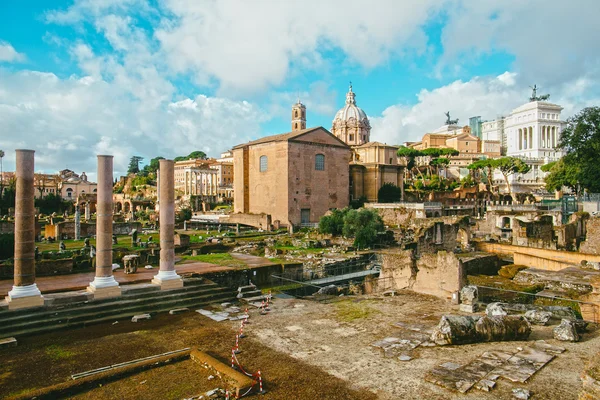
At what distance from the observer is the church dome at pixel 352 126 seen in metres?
72.2

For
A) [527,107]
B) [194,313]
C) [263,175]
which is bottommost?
[194,313]

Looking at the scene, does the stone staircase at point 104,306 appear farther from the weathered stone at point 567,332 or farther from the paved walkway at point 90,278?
the weathered stone at point 567,332

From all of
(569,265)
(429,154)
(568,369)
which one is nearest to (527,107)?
(429,154)

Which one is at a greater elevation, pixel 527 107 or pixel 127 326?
pixel 527 107

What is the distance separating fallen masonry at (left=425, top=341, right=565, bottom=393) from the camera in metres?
6.62

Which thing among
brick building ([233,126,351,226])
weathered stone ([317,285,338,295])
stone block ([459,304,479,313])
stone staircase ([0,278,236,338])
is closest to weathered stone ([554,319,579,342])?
stone block ([459,304,479,313])

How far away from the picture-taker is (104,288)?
37.8ft

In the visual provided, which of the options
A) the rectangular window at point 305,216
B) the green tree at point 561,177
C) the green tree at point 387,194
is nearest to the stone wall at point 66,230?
the rectangular window at point 305,216

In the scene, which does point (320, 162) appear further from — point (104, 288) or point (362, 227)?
point (104, 288)

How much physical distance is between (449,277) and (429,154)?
65.1 meters

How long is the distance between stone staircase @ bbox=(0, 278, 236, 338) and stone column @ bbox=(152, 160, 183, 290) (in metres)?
0.45

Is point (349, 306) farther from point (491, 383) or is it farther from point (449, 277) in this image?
point (491, 383)

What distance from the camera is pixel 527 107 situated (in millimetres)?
84625

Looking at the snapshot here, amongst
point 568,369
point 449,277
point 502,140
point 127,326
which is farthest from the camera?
point 502,140
